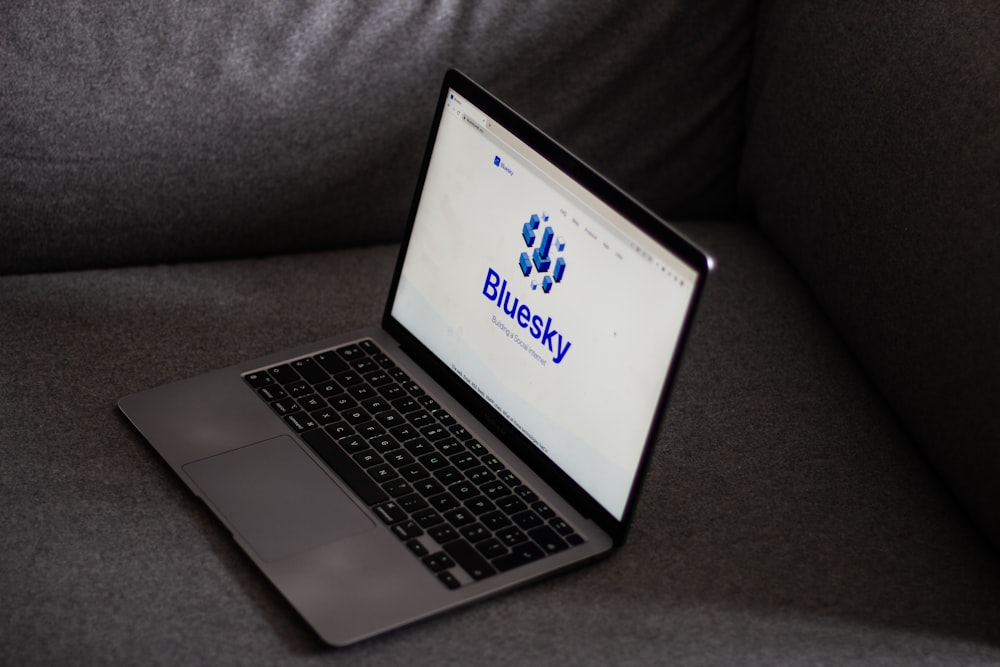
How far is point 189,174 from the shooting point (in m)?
1.14

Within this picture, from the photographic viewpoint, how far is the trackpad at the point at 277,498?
84 centimetres

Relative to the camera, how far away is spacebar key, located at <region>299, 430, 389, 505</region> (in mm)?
883

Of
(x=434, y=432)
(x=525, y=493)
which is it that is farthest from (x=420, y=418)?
(x=525, y=493)

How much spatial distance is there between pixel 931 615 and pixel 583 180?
1.33 feet

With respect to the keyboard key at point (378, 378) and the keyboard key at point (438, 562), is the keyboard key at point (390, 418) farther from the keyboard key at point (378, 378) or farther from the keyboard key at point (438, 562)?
the keyboard key at point (438, 562)

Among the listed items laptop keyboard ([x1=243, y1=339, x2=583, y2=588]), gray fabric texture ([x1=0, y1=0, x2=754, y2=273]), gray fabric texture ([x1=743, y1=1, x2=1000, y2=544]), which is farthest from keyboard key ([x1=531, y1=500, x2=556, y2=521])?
gray fabric texture ([x1=0, y1=0, x2=754, y2=273])

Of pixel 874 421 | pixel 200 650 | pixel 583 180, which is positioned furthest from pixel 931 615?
pixel 200 650

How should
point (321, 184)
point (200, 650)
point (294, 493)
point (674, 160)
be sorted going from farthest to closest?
1. point (674, 160)
2. point (321, 184)
3. point (294, 493)
4. point (200, 650)

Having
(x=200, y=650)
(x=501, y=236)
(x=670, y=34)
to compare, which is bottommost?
(x=200, y=650)

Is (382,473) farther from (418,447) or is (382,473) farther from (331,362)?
(331,362)

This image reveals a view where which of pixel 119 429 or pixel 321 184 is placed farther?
pixel 321 184

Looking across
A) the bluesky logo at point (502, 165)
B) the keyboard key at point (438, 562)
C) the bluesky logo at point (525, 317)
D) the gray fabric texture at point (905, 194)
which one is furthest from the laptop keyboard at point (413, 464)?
the gray fabric texture at point (905, 194)

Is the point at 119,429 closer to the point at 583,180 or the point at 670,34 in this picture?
the point at 583,180

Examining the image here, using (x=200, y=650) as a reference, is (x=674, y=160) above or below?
above
